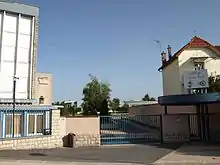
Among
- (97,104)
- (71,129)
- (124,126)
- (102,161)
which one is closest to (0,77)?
(71,129)

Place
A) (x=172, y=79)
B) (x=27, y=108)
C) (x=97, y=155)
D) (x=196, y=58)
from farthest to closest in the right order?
(x=172, y=79), (x=196, y=58), (x=27, y=108), (x=97, y=155)

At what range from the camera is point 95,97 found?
52812 mm

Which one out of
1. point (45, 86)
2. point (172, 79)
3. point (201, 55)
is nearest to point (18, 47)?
point (45, 86)

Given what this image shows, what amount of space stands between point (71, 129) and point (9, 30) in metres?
8.29

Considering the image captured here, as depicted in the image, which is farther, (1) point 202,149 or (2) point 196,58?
(2) point 196,58

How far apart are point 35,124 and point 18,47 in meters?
6.66

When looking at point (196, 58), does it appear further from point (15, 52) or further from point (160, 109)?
point (15, 52)

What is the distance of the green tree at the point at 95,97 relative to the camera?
166 ft

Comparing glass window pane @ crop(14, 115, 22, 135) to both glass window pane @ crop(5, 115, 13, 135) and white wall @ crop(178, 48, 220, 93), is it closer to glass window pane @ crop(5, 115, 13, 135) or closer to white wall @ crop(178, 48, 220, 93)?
glass window pane @ crop(5, 115, 13, 135)

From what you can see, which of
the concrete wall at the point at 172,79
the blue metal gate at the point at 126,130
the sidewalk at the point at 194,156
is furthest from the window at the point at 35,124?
the concrete wall at the point at 172,79

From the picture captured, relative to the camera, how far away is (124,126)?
70.7 ft

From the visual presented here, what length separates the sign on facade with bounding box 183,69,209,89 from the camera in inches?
829

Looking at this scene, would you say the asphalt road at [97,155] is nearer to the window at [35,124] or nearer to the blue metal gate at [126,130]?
the window at [35,124]

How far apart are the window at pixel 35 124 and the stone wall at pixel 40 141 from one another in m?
0.44
